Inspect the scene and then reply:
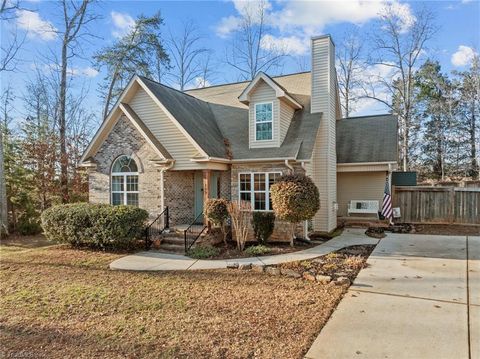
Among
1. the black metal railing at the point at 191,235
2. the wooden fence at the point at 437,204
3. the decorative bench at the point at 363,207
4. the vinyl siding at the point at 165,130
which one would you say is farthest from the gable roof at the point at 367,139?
the black metal railing at the point at 191,235

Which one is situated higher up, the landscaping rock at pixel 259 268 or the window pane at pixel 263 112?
the window pane at pixel 263 112

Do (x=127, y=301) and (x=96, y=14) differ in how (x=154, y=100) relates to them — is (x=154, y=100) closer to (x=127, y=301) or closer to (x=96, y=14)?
(x=127, y=301)

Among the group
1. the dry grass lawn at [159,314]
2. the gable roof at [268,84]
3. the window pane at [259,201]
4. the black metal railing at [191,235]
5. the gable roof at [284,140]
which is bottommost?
the dry grass lawn at [159,314]

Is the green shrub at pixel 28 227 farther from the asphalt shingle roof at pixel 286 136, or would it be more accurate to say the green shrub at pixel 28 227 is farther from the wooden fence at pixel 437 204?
the wooden fence at pixel 437 204

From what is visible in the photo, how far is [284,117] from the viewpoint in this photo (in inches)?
496

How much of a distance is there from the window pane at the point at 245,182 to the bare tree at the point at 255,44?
17428mm

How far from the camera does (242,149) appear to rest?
41.7ft

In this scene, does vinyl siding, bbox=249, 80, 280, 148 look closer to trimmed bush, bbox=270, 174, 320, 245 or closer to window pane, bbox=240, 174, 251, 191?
window pane, bbox=240, 174, 251, 191

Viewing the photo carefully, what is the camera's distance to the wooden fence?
1354 cm

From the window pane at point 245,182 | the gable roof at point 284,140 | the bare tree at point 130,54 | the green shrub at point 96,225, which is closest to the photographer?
the green shrub at point 96,225

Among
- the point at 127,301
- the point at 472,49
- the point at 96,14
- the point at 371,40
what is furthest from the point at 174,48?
the point at 127,301

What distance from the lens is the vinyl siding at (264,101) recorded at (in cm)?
1221

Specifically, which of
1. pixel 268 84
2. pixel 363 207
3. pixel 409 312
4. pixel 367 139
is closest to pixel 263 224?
pixel 268 84

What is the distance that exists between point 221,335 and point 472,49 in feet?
106
